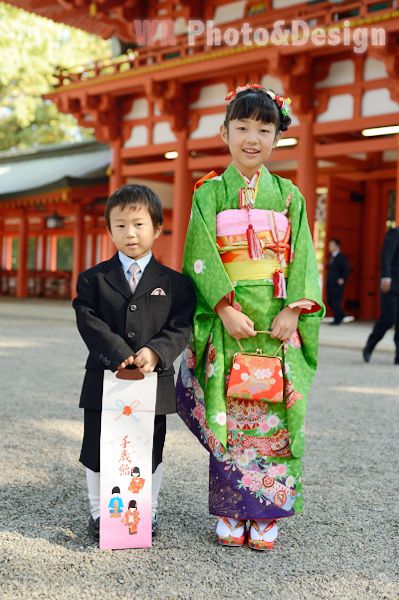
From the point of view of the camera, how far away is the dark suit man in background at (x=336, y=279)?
1154 centimetres

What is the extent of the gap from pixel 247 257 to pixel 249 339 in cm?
29

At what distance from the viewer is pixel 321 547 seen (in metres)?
2.35

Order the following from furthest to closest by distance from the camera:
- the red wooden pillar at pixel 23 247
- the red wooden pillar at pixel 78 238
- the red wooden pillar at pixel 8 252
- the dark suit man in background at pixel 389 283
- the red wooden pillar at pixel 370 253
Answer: the red wooden pillar at pixel 8 252
the red wooden pillar at pixel 23 247
the red wooden pillar at pixel 78 238
the red wooden pillar at pixel 370 253
the dark suit man in background at pixel 389 283

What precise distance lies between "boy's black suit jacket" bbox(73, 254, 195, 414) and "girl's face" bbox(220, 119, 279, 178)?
50cm

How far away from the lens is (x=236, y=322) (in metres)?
2.32

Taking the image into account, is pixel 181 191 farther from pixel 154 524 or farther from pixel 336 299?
pixel 154 524

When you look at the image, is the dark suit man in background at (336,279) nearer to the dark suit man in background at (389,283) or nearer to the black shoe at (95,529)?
the dark suit man in background at (389,283)

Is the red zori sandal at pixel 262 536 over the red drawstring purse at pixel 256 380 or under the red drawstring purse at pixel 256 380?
under

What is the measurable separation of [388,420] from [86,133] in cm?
2587

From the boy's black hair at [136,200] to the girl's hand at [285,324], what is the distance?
55 centimetres

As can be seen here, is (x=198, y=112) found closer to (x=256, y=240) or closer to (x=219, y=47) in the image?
(x=219, y=47)

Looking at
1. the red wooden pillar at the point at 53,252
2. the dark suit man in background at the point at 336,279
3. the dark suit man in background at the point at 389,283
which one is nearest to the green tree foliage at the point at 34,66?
the red wooden pillar at the point at 53,252

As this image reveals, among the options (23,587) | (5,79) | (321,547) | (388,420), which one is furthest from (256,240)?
(5,79)

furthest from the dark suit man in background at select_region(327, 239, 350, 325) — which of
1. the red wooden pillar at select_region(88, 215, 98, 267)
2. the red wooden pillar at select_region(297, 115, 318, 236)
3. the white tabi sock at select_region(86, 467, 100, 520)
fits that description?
the white tabi sock at select_region(86, 467, 100, 520)
